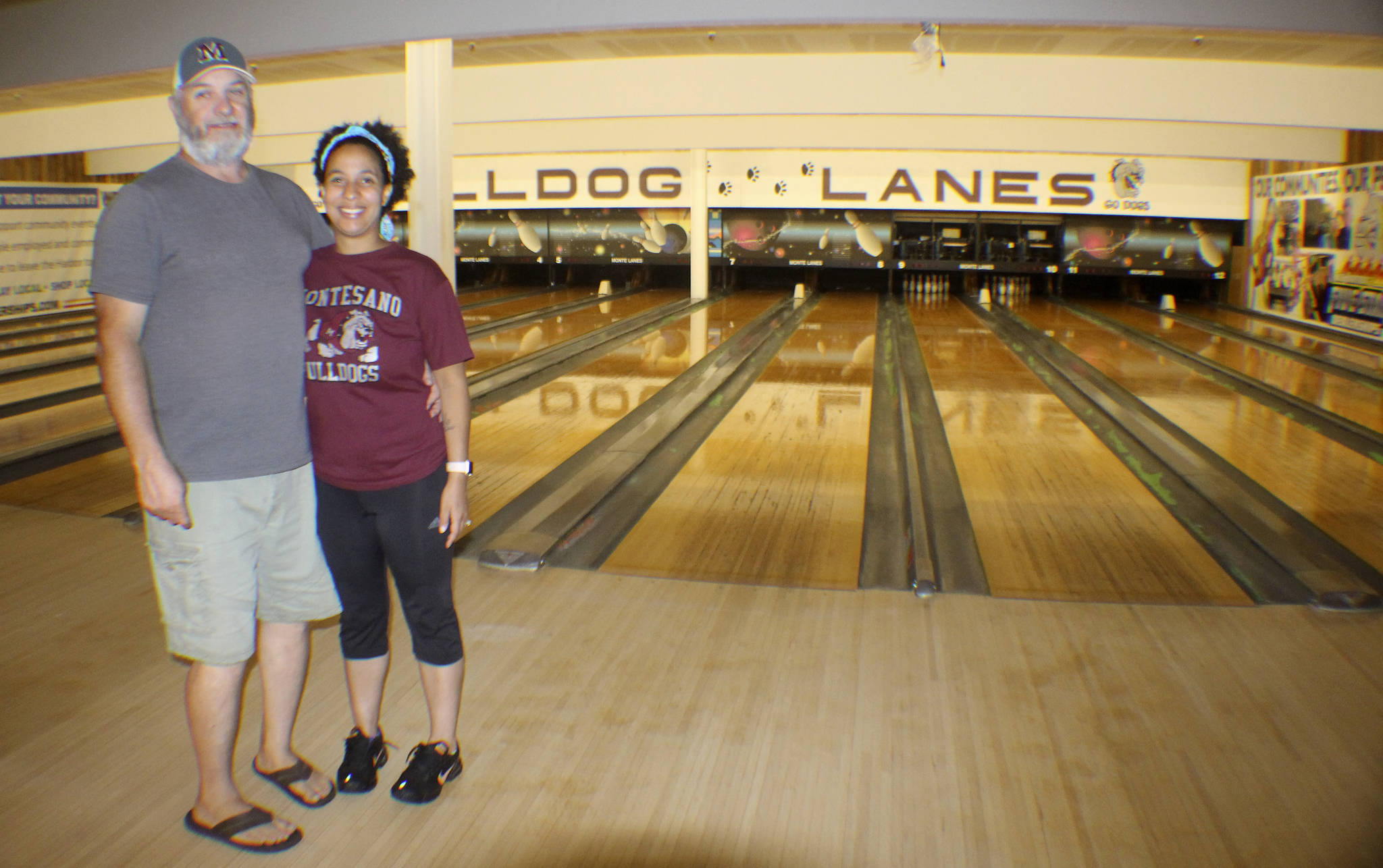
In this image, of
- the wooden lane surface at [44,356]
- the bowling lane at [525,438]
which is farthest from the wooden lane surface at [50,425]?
the wooden lane surface at [44,356]

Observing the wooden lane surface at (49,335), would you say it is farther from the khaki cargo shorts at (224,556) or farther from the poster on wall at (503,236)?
the khaki cargo shorts at (224,556)

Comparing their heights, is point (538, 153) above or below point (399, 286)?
above

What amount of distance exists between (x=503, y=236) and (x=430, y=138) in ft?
30.4

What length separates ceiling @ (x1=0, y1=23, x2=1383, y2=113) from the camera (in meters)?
4.71

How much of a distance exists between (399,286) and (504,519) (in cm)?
183

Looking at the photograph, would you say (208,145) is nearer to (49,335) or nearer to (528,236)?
(49,335)

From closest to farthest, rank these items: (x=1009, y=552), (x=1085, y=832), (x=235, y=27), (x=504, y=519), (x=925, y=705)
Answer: (x=1085, y=832)
(x=925, y=705)
(x=1009, y=552)
(x=504, y=519)
(x=235, y=27)

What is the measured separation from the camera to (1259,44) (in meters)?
4.74

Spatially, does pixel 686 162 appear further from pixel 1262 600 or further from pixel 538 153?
pixel 1262 600

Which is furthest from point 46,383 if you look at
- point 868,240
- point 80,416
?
point 868,240

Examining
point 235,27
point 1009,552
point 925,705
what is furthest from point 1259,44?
point 235,27

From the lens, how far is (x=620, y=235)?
12.3 m

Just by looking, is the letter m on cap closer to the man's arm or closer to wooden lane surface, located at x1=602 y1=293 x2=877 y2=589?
the man's arm

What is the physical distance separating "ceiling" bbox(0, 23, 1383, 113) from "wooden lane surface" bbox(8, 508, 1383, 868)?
292 centimetres
